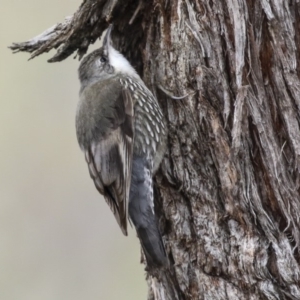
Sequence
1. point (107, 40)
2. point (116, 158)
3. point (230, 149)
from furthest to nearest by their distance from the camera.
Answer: point (107, 40) → point (116, 158) → point (230, 149)

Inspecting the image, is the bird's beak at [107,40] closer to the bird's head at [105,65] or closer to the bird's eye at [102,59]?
the bird's head at [105,65]

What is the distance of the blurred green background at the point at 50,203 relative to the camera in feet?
20.8

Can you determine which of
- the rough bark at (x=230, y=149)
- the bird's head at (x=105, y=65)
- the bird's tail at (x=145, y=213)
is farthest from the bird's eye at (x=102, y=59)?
the bird's tail at (x=145, y=213)

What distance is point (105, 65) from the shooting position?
5.15m

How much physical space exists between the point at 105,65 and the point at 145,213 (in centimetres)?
131

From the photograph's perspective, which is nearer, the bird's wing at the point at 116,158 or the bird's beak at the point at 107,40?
the bird's wing at the point at 116,158

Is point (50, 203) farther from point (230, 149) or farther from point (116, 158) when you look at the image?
point (230, 149)

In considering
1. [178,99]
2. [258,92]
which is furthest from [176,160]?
[258,92]

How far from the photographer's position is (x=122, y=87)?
4828mm

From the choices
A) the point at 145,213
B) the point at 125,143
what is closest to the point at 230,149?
the point at 145,213

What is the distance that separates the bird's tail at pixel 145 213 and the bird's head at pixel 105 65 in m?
0.67

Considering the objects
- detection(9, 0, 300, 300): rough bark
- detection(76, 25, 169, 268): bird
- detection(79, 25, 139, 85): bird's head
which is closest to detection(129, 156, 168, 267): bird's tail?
detection(76, 25, 169, 268): bird

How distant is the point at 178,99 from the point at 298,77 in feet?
2.48

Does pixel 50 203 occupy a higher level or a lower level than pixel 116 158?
lower
